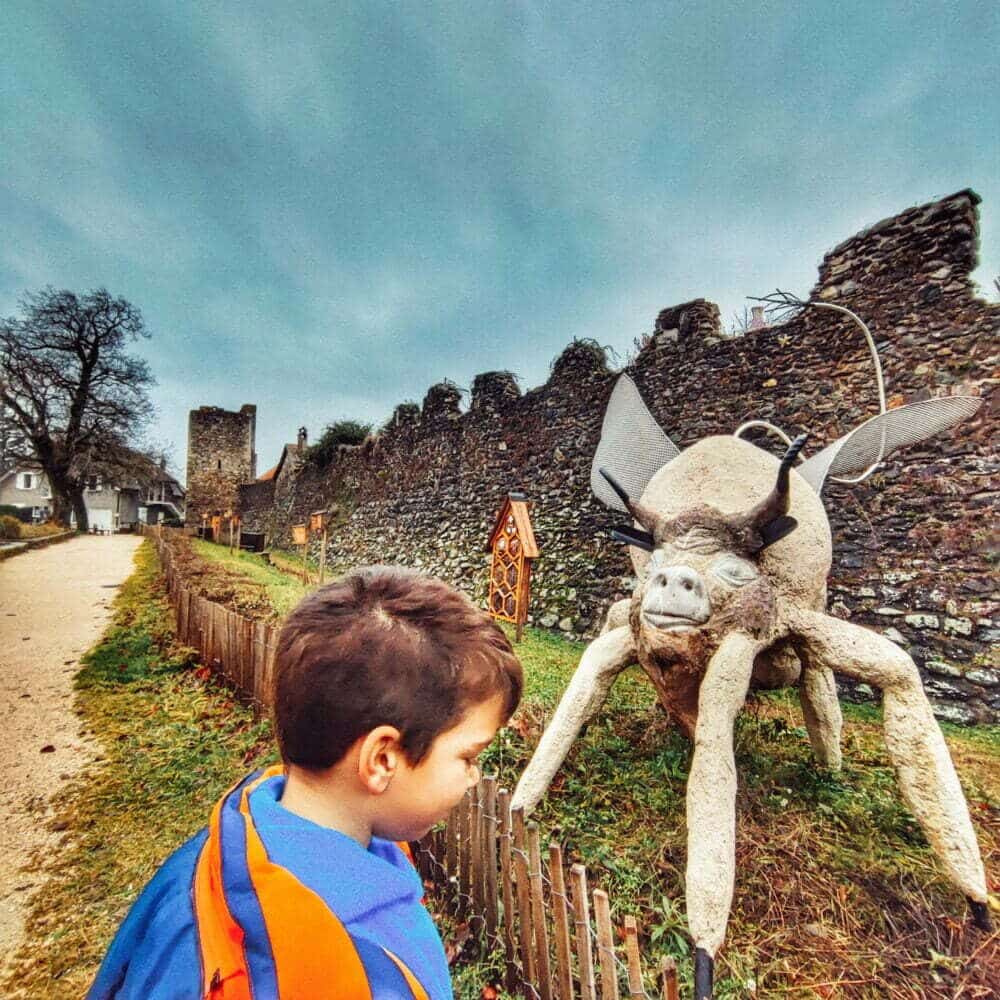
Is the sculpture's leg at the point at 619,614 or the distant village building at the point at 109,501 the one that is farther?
the distant village building at the point at 109,501

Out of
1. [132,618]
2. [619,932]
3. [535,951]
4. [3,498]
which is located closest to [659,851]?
[619,932]

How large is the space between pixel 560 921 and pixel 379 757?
4.19ft

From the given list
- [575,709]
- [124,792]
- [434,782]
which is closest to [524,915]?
[575,709]

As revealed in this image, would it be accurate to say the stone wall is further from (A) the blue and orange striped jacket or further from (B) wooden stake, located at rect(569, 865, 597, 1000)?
(A) the blue and orange striped jacket

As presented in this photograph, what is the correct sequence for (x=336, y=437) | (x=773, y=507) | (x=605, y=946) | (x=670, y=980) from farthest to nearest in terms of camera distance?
1. (x=336, y=437)
2. (x=773, y=507)
3. (x=605, y=946)
4. (x=670, y=980)

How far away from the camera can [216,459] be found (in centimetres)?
2925

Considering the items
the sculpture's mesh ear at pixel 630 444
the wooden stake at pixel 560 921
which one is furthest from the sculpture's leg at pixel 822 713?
the wooden stake at pixel 560 921

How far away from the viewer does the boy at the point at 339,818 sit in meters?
0.77

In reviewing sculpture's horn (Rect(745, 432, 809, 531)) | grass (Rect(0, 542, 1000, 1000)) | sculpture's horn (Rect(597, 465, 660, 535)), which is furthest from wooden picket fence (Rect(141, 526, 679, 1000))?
sculpture's horn (Rect(745, 432, 809, 531))

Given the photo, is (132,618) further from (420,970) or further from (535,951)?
(420,970)

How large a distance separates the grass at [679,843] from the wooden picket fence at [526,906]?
6.2 inches

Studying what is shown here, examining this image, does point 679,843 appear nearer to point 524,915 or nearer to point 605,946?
point 524,915

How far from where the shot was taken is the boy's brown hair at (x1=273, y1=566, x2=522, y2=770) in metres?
0.97

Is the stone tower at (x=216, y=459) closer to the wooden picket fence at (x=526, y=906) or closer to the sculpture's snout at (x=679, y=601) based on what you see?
the wooden picket fence at (x=526, y=906)
